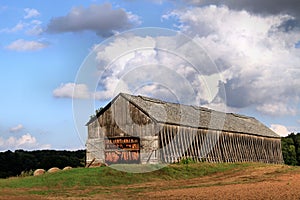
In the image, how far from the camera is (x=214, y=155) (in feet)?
171

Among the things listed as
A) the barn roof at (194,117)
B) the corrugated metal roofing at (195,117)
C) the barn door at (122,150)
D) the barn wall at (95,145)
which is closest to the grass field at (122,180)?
the barn door at (122,150)

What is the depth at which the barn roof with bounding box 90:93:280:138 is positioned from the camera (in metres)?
46.7

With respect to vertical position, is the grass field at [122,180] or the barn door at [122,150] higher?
the barn door at [122,150]

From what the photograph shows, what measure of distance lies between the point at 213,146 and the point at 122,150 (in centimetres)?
1200

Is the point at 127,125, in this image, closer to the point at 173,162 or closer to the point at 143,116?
the point at 143,116

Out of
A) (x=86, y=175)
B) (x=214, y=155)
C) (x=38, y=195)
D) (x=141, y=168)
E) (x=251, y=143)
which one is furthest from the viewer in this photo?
(x=251, y=143)

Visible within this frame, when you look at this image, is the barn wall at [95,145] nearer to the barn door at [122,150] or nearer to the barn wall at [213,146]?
the barn door at [122,150]

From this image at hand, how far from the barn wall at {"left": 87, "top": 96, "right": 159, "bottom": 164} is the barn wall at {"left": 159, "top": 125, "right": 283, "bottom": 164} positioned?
3.70ft

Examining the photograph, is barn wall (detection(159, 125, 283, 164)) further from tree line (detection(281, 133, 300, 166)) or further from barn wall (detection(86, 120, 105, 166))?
barn wall (detection(86, 120, 105, 166))

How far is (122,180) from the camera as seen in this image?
34750 millimetres

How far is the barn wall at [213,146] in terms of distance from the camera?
45.6 metres

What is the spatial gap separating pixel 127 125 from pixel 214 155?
11.7 m

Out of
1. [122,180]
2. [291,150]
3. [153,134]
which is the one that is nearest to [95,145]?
[153,134]

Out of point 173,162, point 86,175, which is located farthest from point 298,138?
point 86,175
